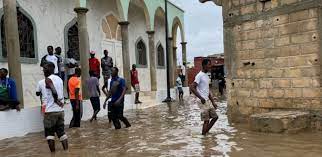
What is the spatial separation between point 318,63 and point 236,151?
3.25 meters

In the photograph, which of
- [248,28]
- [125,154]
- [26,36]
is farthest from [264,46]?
[26,36]

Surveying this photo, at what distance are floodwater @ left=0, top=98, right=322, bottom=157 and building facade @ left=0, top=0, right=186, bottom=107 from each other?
88.1 inches

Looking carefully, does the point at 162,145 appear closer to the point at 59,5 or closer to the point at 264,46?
the point at 264,46

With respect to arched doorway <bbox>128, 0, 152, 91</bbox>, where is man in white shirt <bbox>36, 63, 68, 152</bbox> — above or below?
below

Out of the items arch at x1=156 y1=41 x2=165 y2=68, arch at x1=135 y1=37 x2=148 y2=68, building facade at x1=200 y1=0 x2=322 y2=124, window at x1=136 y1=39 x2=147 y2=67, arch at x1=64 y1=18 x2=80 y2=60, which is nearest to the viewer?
building facade at x1=200 y1=0 x2=322 y2=124

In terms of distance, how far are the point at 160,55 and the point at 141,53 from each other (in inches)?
142

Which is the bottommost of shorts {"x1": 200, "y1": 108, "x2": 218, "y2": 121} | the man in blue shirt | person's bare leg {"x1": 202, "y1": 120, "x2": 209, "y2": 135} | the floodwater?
the floodwater

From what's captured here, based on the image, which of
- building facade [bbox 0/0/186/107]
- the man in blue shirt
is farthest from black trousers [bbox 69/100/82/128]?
building facade [bbox 0/0/186/107]

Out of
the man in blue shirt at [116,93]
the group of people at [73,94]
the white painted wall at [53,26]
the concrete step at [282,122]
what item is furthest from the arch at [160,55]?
the concrete step at [282,122]

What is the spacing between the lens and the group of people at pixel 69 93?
24.1ft

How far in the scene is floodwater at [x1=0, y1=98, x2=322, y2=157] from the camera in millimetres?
6879

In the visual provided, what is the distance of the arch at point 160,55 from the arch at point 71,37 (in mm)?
10383

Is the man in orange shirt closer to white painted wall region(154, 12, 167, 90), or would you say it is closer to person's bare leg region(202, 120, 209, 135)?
person's bare leg region(202, 120, 209, 135)

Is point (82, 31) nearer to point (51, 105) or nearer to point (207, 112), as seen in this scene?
point (207, 112)
